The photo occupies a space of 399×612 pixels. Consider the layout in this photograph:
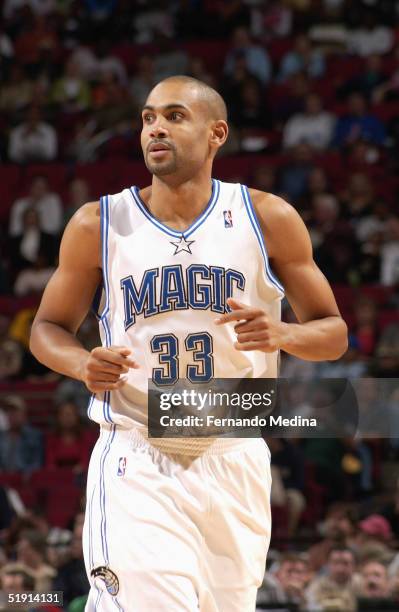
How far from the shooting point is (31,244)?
13039mm

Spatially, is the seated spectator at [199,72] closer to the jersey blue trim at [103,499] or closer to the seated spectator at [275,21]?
the seated spectator at [275,21]

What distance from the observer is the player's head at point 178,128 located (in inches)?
177

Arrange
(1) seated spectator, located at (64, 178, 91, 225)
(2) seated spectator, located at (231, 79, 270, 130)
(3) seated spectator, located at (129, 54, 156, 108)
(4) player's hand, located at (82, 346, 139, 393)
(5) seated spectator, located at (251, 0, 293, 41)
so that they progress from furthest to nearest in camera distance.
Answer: (5) seated spectator, located at (251, 0, 293, 41) < (3) seated spectator, located at (129, 54, 156, 108) < (2) seated spectator, located at (231, 79, 270, 130) < (1) seated spectator, located at (64, 178, 91, 225) < (4) player's hand, located at (82, 346, 139, 393)

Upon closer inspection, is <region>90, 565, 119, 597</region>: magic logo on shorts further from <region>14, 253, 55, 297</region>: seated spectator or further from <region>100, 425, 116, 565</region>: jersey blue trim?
<region>14, 253, 55, 297</region>: seated spectator

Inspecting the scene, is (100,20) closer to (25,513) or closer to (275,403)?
(25,513)

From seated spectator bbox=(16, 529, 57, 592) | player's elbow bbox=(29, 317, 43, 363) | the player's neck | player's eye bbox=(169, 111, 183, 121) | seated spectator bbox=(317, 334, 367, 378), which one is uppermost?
seated spectator bbox=(317, 334, 367, 378)

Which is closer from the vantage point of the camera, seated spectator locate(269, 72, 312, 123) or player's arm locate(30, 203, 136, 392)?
player's arm locate(30, 203, 136, 392)

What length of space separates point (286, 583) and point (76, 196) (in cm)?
637

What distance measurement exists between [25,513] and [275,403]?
212 inches

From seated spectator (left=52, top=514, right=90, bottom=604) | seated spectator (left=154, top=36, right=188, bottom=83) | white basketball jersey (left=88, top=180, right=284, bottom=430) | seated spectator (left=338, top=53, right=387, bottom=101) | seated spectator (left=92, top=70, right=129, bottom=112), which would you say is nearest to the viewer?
white basketball jersey (left=88, top=180, right=284, bottom=430)

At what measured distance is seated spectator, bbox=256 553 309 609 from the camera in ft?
26.2

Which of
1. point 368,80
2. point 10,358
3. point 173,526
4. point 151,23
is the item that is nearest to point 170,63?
point 151,23

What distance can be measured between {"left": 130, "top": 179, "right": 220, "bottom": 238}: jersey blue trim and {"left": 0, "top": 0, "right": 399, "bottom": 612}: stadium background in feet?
10.0

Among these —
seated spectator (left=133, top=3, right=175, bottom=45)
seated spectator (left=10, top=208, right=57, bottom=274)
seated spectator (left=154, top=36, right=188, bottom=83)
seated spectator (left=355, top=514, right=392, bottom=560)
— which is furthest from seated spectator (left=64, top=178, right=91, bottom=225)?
seated spectator (left=355, top=514, right=392, bottom=560)
